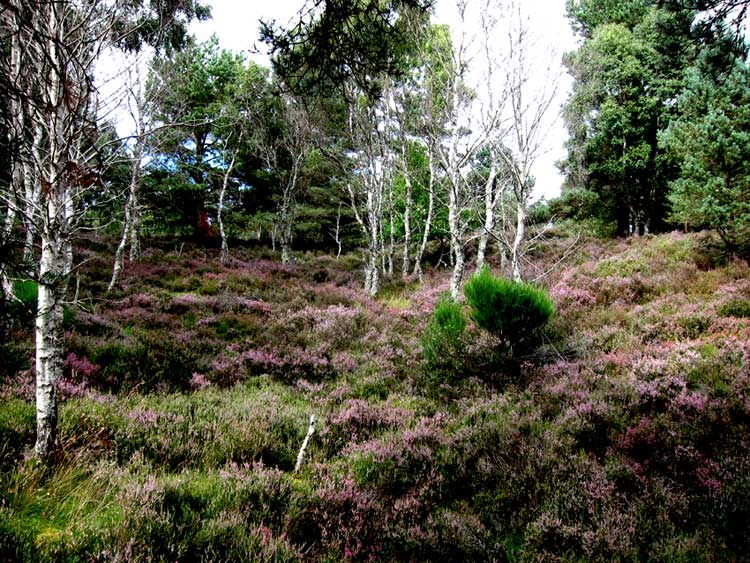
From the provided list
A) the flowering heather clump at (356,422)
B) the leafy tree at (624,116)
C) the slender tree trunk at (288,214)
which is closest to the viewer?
the flowering heather clump at (356,422)

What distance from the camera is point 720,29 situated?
4227 millimetres

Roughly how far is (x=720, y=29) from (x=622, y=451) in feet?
15.6

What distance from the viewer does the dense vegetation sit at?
2984 mm

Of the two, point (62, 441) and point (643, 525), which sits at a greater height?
point (62, 441)

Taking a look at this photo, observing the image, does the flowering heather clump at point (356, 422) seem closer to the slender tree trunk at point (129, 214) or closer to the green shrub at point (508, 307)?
the green shrub at point (508, 307)

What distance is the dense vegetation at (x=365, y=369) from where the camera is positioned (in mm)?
2984

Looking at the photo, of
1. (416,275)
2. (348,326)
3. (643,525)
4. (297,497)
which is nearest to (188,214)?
(416,275)

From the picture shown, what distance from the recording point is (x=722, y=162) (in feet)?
32.3

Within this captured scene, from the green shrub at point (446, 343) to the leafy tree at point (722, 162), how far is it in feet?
25.9

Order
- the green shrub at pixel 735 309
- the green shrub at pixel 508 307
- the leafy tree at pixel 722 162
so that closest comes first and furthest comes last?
the green shrub at pixel 508 307 → the green shrub at pixel 735 309 → the leafy tree at pixel 722 162

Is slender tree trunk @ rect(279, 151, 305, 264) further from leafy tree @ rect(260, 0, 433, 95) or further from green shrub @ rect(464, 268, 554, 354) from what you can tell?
leafy tree @ rect(260, 0, 433, 95)

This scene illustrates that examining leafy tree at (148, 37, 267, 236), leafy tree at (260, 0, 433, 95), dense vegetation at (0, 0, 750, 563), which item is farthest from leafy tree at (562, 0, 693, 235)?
leafy tree at (260, 0, 433, 95)

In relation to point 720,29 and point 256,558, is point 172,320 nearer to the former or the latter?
point 256,558

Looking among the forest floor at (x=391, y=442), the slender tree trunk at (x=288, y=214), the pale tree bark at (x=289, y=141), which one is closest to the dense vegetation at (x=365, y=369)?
the forest floor at (x=391, y=442)
